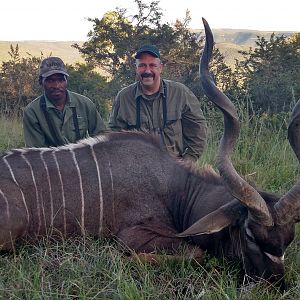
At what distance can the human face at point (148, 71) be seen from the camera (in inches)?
165

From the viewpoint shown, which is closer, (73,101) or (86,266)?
(86,266)

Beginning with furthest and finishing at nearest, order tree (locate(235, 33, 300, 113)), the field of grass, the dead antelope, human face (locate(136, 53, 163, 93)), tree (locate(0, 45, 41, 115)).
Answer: tree (locate(0, 45, 41, 115)) → tree (locate(235, 33, 300, 113)) → human face (locate(136, 53, 163, 93)) → the dead antelope → the field of grass

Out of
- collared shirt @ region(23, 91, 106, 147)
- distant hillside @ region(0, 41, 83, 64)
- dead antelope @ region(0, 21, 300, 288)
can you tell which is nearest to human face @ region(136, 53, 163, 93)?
collared shirt @ region(23, 91, 106, 147)

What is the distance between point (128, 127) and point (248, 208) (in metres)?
2.01

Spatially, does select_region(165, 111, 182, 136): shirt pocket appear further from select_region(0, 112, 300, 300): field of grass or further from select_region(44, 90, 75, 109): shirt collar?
select_region(0, 112, 300, 300): field of grass

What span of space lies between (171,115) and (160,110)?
107mm

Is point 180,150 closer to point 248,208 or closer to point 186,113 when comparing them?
point 186,113

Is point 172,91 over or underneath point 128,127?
over

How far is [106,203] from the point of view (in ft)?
10.2

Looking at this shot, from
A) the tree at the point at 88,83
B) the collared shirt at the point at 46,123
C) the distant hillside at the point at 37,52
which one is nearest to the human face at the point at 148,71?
the collared shirt at the point at 46,123

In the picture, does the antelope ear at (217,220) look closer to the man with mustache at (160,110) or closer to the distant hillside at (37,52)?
the man with mustache at (160,110)

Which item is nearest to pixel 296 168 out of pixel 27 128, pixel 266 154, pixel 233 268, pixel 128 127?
pixel 266 154

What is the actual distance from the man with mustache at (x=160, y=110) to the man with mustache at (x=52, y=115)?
0.31 meters

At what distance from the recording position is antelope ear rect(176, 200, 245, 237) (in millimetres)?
2604
